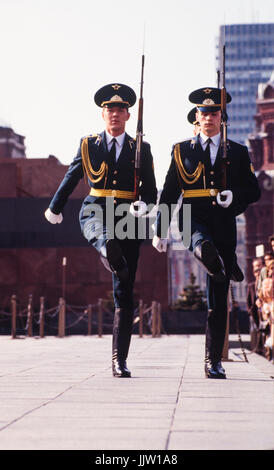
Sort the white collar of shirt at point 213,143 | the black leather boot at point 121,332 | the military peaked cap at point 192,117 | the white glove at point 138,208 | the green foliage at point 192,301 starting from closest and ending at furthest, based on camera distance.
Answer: the white glove at point 138,208, the black leather boot at point 121,332, the white collar of shirt at point 213,143, the military peaked cap at point 192,117, the green foliage at point 192,301

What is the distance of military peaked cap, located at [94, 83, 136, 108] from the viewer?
659 centimetres

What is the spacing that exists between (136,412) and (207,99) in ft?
9.33

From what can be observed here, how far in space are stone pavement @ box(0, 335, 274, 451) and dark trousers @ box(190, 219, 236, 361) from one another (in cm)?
27

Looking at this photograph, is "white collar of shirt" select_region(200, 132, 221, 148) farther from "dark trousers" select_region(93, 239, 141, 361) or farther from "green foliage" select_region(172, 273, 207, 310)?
"green foliage" select_region(172, 273, 207, 310)

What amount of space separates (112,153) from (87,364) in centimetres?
319

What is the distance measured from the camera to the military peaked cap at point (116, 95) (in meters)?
6.59

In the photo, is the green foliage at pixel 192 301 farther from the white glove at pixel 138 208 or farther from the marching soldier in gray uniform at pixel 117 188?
the white glove at pixel 138 208

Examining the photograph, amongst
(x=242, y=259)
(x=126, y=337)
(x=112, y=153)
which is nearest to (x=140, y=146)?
(x=112, y=153)

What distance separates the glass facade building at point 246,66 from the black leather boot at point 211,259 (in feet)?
535

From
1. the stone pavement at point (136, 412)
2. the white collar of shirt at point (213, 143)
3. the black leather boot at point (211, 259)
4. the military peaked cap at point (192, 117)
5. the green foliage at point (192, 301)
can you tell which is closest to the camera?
the stone pavement at point (136, 412)

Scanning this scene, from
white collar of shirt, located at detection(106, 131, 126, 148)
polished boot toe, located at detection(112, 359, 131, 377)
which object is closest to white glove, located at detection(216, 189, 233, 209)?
white collar of shirt, located at detection(106, 131, 126, 148)

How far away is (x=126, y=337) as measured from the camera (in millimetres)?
6562

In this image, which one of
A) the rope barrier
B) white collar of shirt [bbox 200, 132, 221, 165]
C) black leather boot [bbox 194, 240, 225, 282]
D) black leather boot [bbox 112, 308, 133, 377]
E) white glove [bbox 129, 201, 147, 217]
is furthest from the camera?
the rope barrier

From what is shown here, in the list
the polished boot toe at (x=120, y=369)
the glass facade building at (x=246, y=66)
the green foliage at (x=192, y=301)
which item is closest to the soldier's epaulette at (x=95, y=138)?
the polished boot toe at (x=120, y=369)
